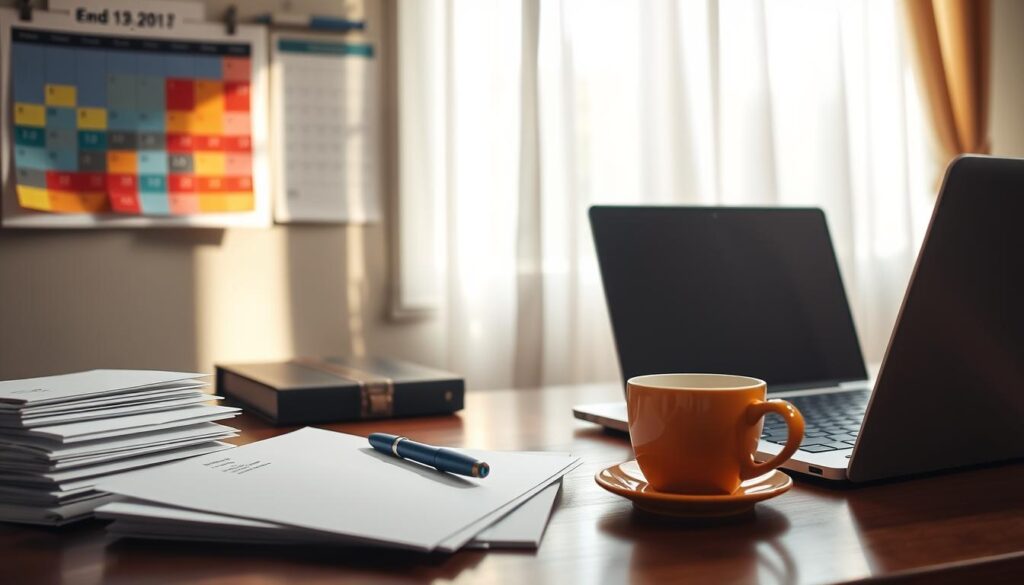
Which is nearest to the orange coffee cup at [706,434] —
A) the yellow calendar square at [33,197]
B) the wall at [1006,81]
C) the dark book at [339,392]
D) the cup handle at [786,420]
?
the cup handle at [786,420]

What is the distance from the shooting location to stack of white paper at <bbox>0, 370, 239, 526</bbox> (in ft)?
2.05

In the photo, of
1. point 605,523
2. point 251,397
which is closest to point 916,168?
point 251,397

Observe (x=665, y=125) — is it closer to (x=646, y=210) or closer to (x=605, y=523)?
(x=646, y=210)

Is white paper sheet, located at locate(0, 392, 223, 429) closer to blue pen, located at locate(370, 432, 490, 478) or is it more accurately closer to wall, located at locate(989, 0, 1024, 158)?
blue pen, located at locate(370, 432, 490, 478)

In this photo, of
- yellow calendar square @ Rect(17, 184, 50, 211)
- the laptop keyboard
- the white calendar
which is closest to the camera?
the laptop keyboard

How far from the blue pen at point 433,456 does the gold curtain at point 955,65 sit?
2.47m

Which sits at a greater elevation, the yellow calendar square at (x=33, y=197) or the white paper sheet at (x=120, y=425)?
the yellow calendar square at (x=33, y=197)

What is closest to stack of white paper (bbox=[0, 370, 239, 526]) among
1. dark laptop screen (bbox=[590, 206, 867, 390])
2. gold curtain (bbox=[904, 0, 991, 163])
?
dark laptop screen (bbox=[590, 206, 867, 390])

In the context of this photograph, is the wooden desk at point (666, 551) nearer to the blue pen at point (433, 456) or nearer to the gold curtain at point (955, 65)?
the blue pen at point (433, 456)

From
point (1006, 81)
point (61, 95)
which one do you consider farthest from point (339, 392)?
point (1006, 81)

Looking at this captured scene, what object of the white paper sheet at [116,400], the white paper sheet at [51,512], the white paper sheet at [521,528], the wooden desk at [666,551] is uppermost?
the white paper sheet at [116,400]

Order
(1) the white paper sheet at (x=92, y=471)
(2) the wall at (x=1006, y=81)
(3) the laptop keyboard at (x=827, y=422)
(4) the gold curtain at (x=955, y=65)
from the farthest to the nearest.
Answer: (2) the wall at (x=1006, y=81) < (4) the gold curtain at (x=955, y=65) < (3) the laptop keyboard at (x=827, y=422) < (1) the white paper sheet at (x=92, y=471)

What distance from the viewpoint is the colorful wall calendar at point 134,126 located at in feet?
6.53

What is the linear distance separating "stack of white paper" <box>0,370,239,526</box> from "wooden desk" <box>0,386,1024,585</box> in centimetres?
2
